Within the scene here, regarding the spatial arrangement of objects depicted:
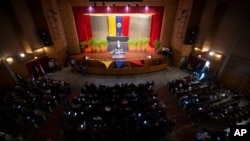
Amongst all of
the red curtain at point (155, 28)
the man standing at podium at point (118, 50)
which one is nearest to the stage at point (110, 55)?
the man standing at podium at point (118, 50)

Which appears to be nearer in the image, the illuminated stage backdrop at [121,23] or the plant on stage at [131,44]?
the illuminated stage backdrop at [121,23]

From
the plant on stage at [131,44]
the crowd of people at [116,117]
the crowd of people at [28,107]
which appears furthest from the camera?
the plant on stage at [131,44]

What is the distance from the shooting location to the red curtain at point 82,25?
61.9ft

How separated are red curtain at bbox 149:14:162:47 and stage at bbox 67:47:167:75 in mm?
2941

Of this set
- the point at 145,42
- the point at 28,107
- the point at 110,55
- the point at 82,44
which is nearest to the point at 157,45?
the point at 145,42

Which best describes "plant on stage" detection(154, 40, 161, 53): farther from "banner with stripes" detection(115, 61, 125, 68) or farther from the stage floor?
"banner with stripes" detection(115, 61, 125, 68)

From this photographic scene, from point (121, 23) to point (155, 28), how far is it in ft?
14.2

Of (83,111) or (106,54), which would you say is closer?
(83,111)

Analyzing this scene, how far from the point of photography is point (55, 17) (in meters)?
17.5

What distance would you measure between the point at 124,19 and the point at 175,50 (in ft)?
24.5

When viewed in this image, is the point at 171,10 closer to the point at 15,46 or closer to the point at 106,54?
the point at 106,54

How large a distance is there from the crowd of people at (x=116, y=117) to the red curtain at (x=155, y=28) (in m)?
10.8

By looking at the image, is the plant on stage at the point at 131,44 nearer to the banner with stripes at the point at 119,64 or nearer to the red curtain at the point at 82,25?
the banner with stripes at the point at 119,64

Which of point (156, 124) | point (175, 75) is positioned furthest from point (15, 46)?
point (175, 75)
